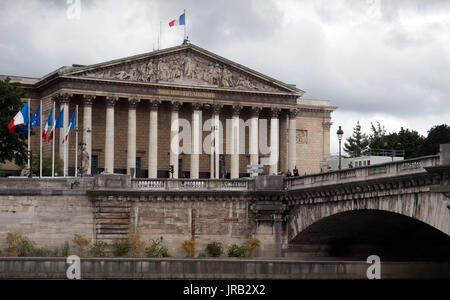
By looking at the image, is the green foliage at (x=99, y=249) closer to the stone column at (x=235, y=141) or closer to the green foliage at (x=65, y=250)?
the green foliage at (x=65, y=250)

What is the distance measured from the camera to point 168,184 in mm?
69875

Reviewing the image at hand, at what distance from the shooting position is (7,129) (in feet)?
301

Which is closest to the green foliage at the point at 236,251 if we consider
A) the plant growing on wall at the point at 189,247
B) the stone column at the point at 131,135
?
the plant growing on wall at the point at 189,247

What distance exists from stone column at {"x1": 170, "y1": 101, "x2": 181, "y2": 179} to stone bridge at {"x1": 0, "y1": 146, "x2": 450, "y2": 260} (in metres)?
40.5

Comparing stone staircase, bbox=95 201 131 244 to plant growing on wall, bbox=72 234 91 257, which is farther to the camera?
stone staircase, bbox=95 201 131 244

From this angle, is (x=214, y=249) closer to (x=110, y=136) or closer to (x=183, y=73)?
(x=110, y=136)

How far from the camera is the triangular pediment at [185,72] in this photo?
107688 mm

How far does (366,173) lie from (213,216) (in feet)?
54.4

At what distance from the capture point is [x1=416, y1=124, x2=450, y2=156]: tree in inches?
4264

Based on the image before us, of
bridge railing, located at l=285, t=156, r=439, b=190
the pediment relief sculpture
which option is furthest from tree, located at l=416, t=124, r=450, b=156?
bridge railing, located at l=285, t=156, r=439, b=190

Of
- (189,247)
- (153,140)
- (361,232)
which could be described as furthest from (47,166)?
(361,232)

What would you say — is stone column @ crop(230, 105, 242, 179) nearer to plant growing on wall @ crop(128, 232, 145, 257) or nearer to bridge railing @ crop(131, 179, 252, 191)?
bridge railing @ crop(131, 179, 252, 191)

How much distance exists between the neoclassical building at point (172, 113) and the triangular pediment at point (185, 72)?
11cm
